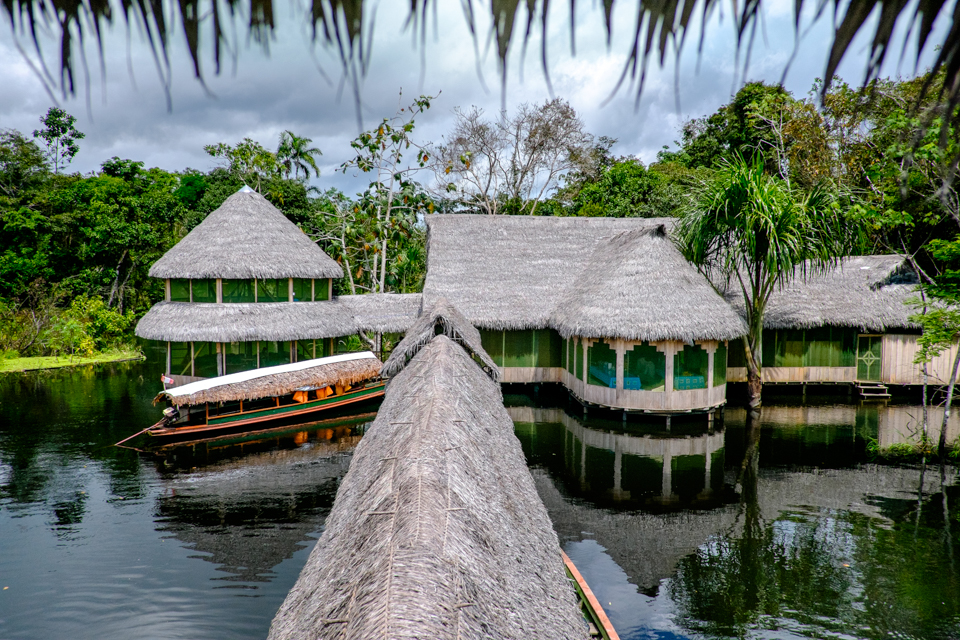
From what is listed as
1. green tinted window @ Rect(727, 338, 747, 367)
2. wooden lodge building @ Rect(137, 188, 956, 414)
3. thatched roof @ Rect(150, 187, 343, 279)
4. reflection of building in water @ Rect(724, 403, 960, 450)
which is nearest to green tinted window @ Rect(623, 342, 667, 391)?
wooden lodge building @ Rect(137, 188, 956, 414)

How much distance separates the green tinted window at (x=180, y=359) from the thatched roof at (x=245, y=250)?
2011 millimetres

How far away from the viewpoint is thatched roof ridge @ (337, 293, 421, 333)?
17.8 m

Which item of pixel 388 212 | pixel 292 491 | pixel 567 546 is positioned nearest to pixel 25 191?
pixel 388 212

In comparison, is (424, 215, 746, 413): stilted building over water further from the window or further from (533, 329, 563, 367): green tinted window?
the window

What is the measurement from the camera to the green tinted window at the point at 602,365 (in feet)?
45.9

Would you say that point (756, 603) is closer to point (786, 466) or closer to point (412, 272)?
point (786, 466)

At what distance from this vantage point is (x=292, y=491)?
10023 mm

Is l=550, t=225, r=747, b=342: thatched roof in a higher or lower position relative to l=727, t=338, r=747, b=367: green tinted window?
higher

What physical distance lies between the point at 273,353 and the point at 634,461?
10733 millimetres

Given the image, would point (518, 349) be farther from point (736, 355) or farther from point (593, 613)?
point (593, 613)

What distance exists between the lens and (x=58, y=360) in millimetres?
22031

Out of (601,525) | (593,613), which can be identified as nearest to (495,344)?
Result: (601,525)

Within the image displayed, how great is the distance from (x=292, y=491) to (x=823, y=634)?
7874 mm

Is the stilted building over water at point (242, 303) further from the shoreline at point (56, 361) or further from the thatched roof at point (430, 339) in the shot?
the shoreline at point (56, 361)
